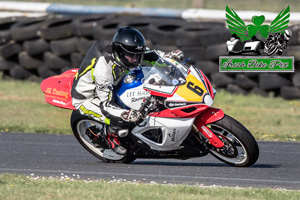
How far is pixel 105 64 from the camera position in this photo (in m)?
5.91

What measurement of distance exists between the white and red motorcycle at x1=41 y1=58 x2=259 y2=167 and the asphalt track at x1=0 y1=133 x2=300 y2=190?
202 mm

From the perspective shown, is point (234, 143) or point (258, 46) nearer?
point (234, 143)

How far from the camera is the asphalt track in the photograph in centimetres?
566

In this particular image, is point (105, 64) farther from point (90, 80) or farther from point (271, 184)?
point (271, 184)

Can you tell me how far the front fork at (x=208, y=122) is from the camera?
5789 mm

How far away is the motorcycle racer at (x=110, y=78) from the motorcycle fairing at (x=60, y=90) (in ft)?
0.55

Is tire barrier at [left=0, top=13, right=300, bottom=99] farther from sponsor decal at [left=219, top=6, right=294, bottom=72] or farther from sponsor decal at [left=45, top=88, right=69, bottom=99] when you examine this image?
sponsor decal at [left=45, top=88, right=69, bottom=99]

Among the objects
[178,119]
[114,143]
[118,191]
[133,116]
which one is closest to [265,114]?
[114,143]

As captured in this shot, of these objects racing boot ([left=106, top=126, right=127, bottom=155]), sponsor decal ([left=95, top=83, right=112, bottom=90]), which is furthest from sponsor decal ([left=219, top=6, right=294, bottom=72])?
sponsor decal ([left=95, top=83, right=112, bottom=90])

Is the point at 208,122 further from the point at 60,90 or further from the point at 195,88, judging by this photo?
the point at 60,90

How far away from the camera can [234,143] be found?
5828mm

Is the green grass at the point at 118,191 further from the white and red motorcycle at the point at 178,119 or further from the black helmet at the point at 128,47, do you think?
the black helmet at the point at 128,47

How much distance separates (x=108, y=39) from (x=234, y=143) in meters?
6.90

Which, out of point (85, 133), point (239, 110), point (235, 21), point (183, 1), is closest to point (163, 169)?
point (85, 133)
